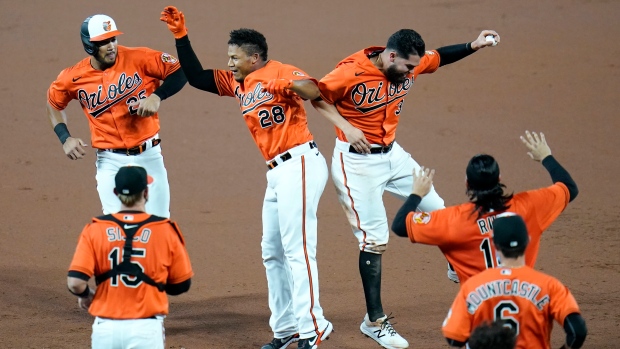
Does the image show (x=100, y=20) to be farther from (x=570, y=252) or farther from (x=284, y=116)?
(x=570, y=252)

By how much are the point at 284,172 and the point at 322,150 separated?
4699 mm

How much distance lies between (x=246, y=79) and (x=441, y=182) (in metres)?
4.41

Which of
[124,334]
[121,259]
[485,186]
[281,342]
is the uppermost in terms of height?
[485,186]

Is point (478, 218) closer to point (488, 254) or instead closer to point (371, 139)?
point (488, 254)

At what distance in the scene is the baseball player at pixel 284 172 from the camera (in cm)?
577

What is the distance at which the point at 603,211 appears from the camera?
906 cm

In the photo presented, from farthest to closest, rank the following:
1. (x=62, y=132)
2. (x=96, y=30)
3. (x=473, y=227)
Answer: (x=62, y=132) < (x=96, y=30) < (x=473, y=227)

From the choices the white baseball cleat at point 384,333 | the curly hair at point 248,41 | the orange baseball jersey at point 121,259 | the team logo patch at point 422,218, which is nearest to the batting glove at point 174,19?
the curly hair at point 248,41

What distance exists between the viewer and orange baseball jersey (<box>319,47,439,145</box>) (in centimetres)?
612

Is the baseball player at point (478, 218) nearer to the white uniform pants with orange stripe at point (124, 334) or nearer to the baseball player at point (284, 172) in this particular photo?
the baseball player at point (284, 172)

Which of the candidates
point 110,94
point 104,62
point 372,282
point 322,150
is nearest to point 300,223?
point 372,282

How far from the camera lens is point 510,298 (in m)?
4.03

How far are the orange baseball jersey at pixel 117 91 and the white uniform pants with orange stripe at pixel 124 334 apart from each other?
2196 mm

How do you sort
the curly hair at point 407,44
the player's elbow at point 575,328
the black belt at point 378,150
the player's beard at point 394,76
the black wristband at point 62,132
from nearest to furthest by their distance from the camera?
1. the player's elbow at point 575,328
2. the curly hair at point 407,44
3. the player's beard at point 394,76
4. the black belt at point 378,150
5. the black wristband at point 62,132
